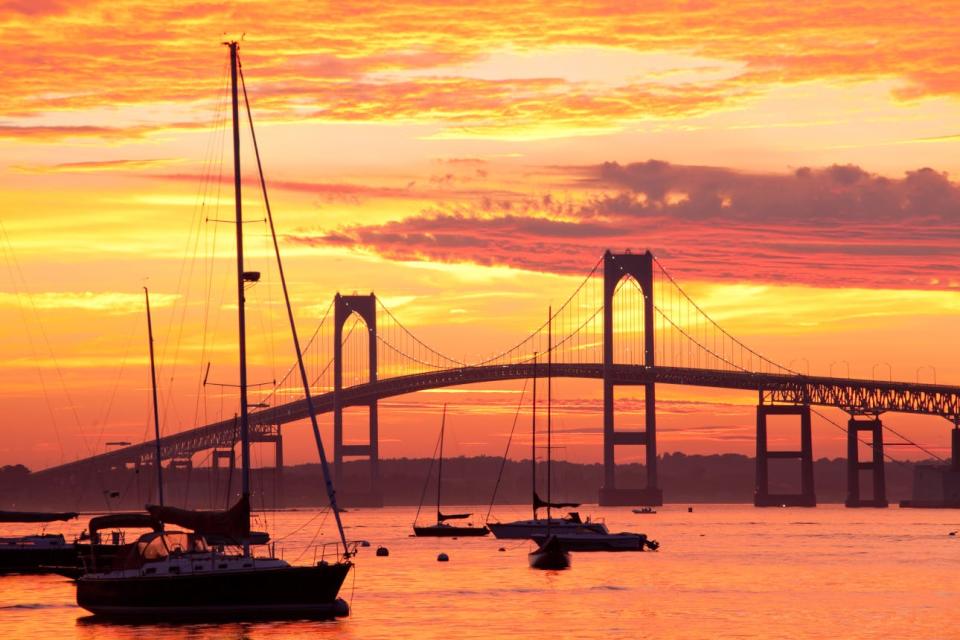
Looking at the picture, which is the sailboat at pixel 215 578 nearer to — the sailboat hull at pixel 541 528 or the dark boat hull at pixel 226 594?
the dark boat hull at pixel 226 594

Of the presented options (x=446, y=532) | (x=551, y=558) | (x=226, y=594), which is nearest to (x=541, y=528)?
(x=551, y=558)

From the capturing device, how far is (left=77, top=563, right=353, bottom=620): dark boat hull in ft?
129

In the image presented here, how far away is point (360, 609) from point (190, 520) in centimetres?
965

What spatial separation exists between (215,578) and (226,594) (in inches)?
16.7

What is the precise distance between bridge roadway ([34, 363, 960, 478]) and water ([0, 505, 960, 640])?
53630 mm

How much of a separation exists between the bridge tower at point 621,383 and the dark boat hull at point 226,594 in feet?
357

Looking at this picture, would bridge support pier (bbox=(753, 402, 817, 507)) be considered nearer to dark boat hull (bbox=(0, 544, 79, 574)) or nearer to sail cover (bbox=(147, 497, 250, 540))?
dark boat hull (bbox=(0, 544, 79, 574))

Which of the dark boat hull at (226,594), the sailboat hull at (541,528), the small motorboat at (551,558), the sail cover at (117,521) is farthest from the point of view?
the sailboat hull at (541,528)

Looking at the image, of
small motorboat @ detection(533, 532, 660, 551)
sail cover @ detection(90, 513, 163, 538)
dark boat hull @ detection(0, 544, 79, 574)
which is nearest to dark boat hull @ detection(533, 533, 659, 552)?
small motorboat @ detection(533, 532, 660, 551)

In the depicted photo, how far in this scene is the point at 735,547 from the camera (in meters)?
91.4

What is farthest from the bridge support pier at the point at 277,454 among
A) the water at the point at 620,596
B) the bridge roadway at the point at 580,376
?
the water at the point at 620,596

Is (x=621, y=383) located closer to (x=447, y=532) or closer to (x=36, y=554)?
(x=447, y=532)

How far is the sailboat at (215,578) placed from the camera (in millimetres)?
39312

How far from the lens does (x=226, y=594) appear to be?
39281 millimetres
